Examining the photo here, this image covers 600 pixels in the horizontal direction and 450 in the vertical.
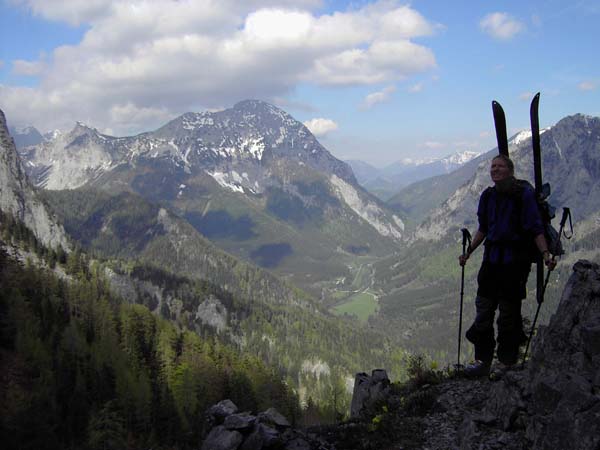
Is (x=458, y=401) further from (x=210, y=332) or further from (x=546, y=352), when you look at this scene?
(x=210, y=332)

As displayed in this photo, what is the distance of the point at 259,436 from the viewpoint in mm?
12352

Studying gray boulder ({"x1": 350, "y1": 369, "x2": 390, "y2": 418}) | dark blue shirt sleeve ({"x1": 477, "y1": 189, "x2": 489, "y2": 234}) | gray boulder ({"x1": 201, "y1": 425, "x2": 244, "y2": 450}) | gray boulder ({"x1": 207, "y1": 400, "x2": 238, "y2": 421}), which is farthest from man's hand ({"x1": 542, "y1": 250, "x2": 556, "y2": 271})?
gray boulder ({"x1": 207, "y1": 400, "x2": 238, "y2": 421})

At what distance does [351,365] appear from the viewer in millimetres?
192125

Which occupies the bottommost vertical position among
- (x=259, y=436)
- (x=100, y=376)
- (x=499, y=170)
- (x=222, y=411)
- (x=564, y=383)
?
(x=100, y=376)

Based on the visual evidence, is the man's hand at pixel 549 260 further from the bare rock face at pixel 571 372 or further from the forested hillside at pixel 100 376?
the forested hillside at pixel 100 376

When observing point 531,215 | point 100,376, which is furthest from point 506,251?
point 100,376

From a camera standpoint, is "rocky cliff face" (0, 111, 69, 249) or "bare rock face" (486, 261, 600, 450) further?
"rocky cliff face" (0, 111, 69, 249)

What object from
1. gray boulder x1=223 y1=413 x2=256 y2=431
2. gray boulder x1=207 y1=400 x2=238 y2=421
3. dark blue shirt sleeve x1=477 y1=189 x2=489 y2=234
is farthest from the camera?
gray boulder x1=207 y1=400 x2=238 y2=421

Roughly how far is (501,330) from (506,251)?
2581 millimetres

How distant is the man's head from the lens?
41.8ft

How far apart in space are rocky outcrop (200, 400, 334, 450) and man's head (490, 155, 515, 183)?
895cm

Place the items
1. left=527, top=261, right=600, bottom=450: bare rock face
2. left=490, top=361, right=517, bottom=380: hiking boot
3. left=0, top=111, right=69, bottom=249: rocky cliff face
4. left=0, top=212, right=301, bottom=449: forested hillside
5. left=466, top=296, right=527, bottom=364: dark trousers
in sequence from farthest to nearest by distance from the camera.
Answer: left=0, top=111, right=69, bottom=249: rocky cliff face < left=0, top=212, right=301, bottom=449: forested hillside < left=490, top=361, right=517, bottom=380: hiking boot < left=466, top=296, right=527, bottom=364: dark trousers < left=527, top=261, right=600, bottom=450: bare rock face

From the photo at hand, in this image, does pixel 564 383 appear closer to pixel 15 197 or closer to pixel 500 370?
pixel 500 370

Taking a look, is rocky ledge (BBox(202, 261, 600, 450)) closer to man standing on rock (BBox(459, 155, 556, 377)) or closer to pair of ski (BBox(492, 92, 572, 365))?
man standing on rock (BBox(459, 155, 556, 377))
